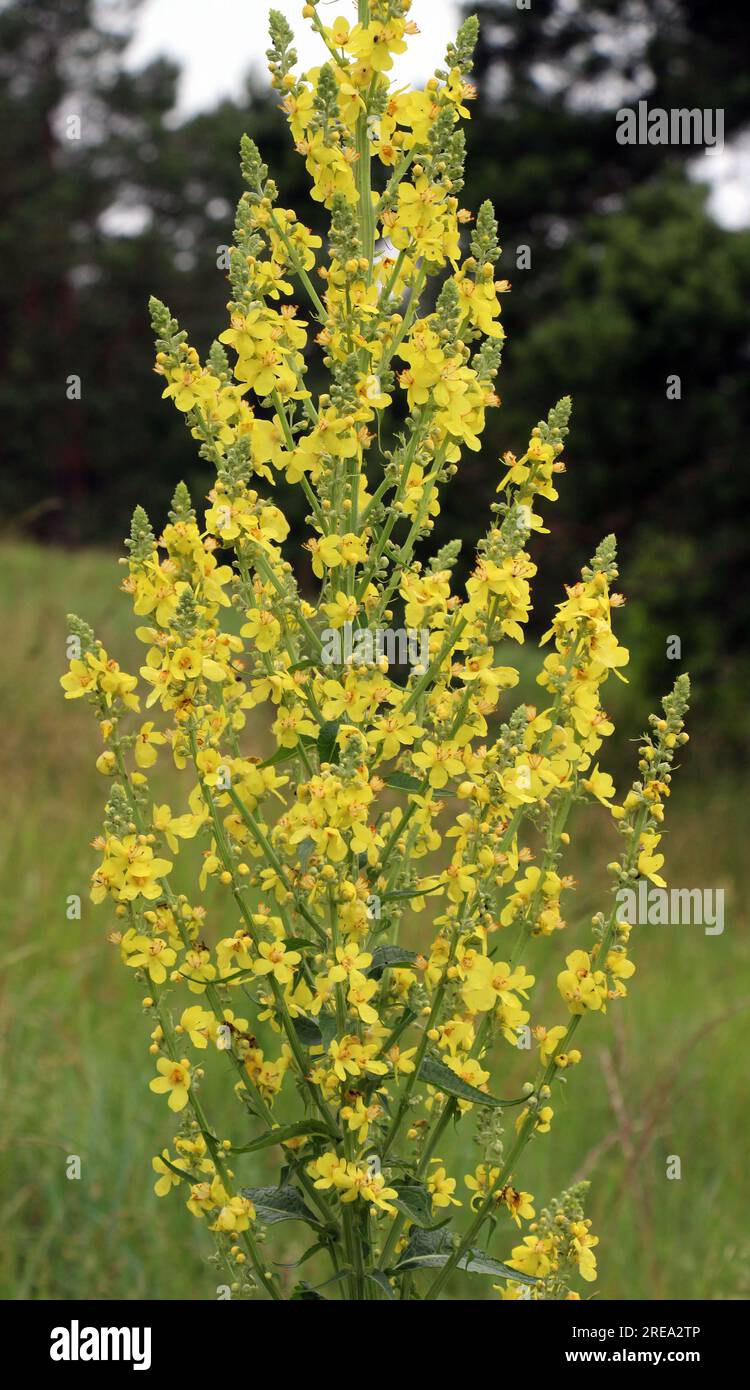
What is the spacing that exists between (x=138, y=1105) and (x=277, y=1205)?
253cm

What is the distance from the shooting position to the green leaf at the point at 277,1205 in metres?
1.77

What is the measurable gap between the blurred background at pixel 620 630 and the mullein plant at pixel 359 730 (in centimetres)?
26

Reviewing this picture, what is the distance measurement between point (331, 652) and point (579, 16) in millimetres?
13627

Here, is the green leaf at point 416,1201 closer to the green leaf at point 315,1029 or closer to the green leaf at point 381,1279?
the green leaf at point 381,1279

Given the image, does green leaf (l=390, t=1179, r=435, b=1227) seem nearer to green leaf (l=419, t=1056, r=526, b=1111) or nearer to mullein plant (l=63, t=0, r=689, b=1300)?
mullein plant (l=63, t=0, r=689, b=1300)

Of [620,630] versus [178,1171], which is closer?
[178,1171]

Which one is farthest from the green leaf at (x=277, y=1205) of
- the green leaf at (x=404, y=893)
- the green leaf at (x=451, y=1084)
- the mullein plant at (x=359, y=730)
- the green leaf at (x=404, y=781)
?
the green leaf at (x=404, y=781)

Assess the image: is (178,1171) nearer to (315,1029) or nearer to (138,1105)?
(315,1029)

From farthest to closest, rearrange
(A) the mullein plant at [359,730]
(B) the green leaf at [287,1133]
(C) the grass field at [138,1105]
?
1. (C) the grass field at [138,1105]
2. (A) the mullein plant at [359,730]
3. (B) the green leaf at [287,1133]

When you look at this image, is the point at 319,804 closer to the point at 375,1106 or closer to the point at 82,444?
the point at 375,1106

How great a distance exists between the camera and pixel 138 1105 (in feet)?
13.6

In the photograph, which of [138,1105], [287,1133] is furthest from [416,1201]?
[138,1105]

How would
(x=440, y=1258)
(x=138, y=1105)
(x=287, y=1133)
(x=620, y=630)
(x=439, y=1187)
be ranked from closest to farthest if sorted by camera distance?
(x=287, y=1133)
(x=440, y=1258)
(x=439, y=1187)
(x=138, y=1105)
(x=620, y=630)
